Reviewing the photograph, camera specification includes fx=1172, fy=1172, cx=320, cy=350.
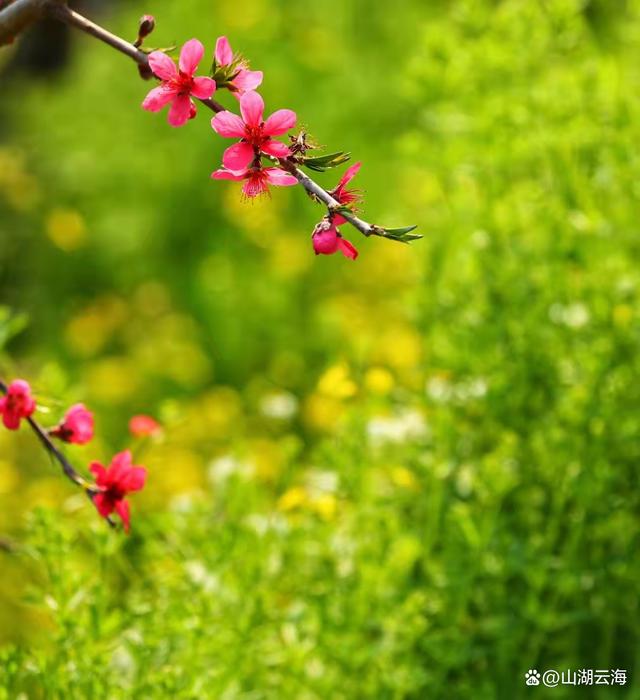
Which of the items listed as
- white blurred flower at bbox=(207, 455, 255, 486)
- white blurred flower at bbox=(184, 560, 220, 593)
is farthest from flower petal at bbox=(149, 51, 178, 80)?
white blurred flower at bbox=(207, 455, 255, 486)

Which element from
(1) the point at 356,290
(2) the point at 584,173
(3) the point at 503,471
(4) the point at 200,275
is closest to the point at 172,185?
(4) the point at 200,275

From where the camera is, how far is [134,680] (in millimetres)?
2025

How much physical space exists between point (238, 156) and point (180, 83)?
14cm

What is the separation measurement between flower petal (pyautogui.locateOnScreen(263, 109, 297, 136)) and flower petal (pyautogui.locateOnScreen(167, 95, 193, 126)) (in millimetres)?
135

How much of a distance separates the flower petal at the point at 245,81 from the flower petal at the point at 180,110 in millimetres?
63

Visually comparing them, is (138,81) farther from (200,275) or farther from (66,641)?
(66,641)

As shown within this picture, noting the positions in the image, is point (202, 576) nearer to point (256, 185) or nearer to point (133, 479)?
point (133, 479)

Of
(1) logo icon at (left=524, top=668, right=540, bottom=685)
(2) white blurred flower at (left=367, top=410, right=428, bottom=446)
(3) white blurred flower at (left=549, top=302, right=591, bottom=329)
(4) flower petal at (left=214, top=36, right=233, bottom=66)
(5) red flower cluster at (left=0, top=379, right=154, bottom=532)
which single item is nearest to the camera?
(4) flower petal at (left=214, top=36, right=233, bottom=66)

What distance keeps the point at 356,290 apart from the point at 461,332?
2463 mm

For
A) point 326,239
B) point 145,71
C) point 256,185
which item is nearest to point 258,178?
point 256,185

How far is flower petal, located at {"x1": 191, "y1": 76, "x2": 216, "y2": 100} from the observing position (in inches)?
56.0

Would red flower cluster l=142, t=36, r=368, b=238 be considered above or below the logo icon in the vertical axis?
above

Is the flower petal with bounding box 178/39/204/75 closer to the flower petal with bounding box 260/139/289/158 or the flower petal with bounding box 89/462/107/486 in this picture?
the flower petal with bounding box 260/139/289/158

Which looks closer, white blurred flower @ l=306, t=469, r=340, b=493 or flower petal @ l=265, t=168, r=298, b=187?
flower petal @ l=265, t=168, r=298, b=187
